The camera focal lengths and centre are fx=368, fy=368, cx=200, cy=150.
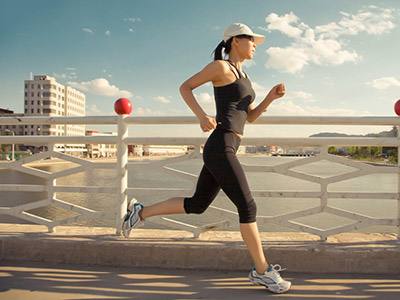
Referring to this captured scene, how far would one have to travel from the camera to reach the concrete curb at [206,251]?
2.76m

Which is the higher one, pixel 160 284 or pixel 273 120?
pixel 273 120

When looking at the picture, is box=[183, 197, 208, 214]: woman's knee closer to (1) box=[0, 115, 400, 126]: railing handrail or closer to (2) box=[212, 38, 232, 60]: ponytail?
(1) box=[0, 115, 400, 126]: railing handrail

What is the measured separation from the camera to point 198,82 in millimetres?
2277

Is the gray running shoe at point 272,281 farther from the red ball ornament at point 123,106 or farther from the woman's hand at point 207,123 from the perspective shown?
the red ball ornament at point 123,106

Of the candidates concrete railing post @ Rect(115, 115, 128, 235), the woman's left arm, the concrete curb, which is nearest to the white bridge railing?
concrete railing post @ Rect(115, 115, 128, 235)

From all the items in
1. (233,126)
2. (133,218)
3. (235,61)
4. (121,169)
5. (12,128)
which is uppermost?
(12,128)

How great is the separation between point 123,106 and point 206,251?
1364mm

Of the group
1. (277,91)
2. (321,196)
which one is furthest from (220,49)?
(321,196)

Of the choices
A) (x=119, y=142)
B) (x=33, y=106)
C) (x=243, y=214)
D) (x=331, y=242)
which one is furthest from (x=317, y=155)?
(x=33, y=106)

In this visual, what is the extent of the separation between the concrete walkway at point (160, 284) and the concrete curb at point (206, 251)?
78 millimetres

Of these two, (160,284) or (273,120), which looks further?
(273,120)

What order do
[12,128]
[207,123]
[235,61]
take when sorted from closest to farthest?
[207,123], [235,61], [12,128]

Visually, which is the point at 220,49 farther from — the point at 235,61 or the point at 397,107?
the point at 397,107

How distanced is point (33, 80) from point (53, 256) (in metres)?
109
